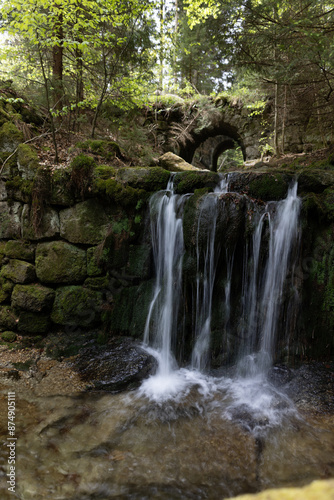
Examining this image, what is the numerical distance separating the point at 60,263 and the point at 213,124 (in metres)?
9.40

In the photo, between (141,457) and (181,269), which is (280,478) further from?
(181,269)

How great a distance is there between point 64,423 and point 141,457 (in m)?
1.08

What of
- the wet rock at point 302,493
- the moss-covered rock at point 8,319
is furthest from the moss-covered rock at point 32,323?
the wet rock at point 302,493

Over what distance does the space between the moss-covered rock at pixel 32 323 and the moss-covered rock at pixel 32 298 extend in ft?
0.44

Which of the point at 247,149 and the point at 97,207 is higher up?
the point at 247,149

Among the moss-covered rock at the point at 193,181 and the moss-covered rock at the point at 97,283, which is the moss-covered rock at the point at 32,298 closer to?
the moss-covered rock at the point at 97,283

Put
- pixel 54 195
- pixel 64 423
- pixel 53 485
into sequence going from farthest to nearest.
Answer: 1. pixel 54 195
2. pixel 64 423
3. pixel 53 485

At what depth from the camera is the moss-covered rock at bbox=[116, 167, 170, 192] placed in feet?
18.4

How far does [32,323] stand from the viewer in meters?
5.25

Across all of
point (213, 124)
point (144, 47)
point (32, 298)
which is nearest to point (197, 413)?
point (32, 298)

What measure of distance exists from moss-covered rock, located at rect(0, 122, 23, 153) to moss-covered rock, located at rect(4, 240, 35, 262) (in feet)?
7.09

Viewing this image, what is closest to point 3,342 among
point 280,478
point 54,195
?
point 54,195

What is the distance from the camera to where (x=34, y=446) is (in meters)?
2.85

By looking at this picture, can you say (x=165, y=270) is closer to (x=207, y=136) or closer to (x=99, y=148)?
(x=99, y=148)
